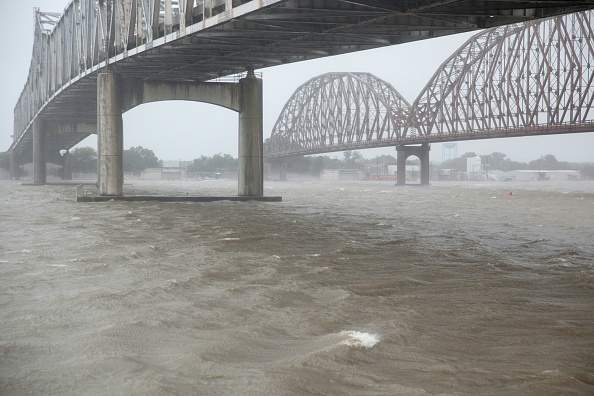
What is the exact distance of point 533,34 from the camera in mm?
126188

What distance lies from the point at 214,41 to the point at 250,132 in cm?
1553

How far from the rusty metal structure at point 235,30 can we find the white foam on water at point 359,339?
1758cm

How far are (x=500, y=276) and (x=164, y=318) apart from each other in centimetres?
821

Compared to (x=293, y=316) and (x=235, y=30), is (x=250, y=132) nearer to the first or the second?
(x=235, y=30)

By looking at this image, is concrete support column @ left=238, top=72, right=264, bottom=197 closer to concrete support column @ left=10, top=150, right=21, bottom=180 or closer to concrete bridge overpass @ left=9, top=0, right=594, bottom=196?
concrete bridge overpass @ left=9, top=0, right=594, bottom=196

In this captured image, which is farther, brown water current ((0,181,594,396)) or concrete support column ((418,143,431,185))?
concrete support column ((418,143,431,185))

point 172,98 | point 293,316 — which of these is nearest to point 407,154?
point 172,98

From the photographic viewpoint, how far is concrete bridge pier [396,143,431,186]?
472ft

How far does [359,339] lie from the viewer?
10.8 meters

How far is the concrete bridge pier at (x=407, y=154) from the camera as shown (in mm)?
144000

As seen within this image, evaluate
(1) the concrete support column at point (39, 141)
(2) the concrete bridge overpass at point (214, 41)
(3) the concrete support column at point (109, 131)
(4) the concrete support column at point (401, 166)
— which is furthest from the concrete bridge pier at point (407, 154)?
(3) the concrete support column at point (109, 131)

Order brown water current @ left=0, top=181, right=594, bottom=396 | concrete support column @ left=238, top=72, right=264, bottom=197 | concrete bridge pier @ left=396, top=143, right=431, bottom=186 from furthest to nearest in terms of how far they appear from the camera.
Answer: concrete bridge pier @ left=396, top=143, right=431, bottom=186, concrete support column @ left=238, top=72, right=264, bottom=197, brown water current @ left=0, top=181, right=594, bottom=396

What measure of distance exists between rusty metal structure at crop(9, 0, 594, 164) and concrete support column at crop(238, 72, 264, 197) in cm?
136

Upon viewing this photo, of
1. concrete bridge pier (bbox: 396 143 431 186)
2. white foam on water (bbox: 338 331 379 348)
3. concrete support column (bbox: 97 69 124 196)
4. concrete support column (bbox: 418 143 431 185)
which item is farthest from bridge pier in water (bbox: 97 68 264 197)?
concrete bridge pier (bbox: 396 143 431 186)
